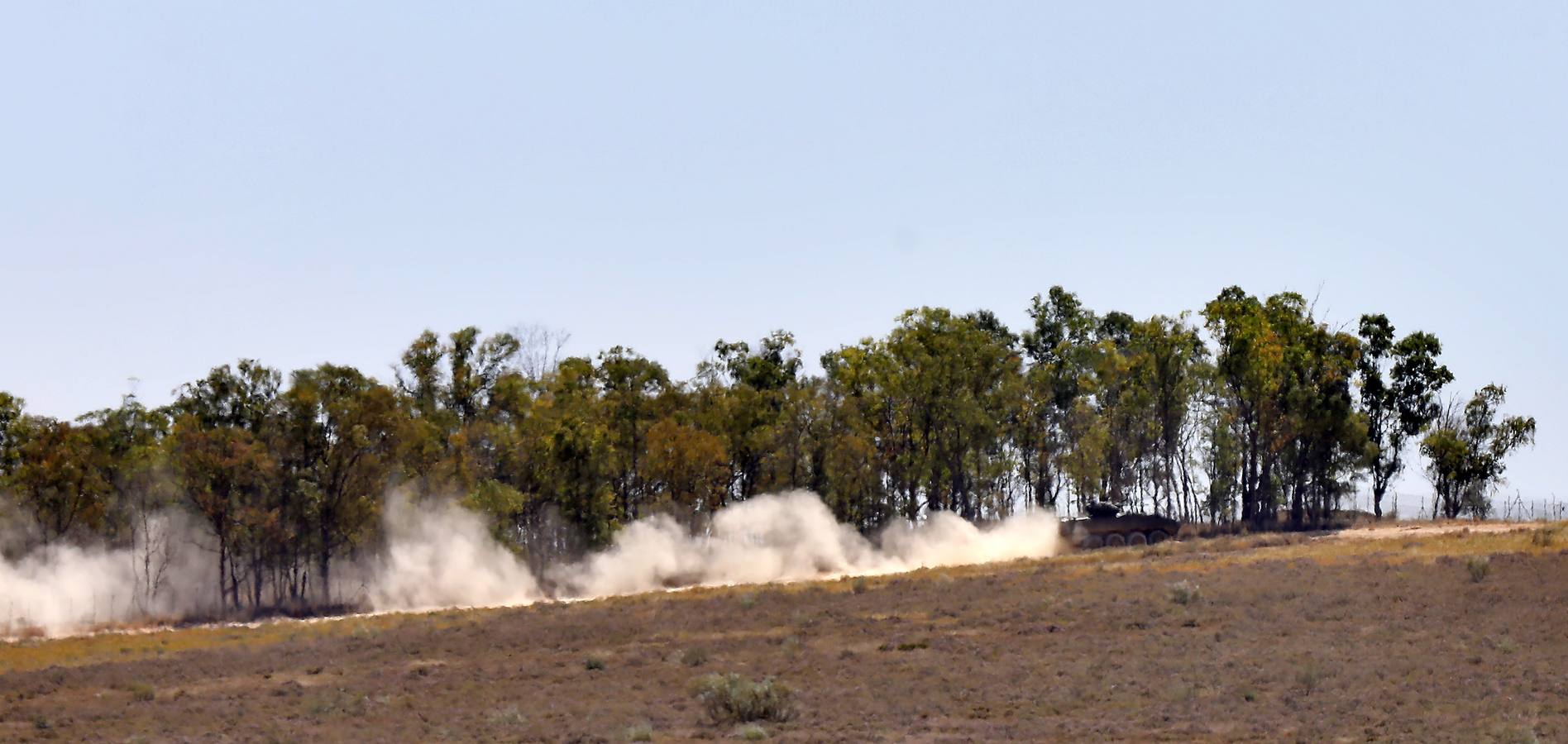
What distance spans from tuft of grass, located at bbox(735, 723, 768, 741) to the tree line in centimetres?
4732

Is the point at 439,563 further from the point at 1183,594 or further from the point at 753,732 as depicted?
the point at 753,732

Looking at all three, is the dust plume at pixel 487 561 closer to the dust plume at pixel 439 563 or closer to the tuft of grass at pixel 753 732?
the dust plume at pixel 439 563

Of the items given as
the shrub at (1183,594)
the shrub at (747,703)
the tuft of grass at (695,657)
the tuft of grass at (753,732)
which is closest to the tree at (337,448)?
the tuft of grass at (695,657)

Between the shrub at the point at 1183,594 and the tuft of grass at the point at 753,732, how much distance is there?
2121 centimetres

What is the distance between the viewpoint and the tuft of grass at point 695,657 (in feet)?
145

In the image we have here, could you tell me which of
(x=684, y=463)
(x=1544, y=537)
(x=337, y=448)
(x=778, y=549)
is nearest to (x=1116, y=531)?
(x=778, y=549)

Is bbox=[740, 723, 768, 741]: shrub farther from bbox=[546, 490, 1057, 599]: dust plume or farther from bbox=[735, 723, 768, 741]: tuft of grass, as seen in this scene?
bbox=[546, 490, 1057, 599]: dust plume

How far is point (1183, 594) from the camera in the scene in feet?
168

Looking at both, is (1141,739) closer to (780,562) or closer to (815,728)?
(815,728)

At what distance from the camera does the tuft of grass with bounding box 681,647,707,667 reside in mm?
44312

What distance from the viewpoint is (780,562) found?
86.2 m

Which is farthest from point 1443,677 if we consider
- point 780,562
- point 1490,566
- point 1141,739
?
point 780,562

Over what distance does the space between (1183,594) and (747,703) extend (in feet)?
68.6

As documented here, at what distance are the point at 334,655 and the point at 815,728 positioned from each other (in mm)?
20655
